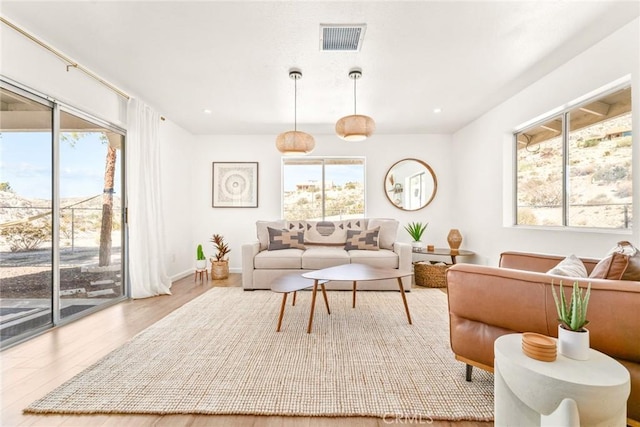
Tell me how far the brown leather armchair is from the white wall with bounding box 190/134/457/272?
10.7 ft

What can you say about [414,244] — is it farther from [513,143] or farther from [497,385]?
[497,385]

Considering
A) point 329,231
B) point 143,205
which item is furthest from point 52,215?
point 329,231

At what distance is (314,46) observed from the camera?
2363 millimetres

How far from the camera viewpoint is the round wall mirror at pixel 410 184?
201 inches

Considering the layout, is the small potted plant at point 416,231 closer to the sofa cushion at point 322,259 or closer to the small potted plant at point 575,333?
the sofa cushion at point 322,259

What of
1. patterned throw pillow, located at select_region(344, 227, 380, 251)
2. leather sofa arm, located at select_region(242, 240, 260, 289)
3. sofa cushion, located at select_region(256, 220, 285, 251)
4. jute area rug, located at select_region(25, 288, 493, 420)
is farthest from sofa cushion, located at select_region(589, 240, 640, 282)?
sofa cushion, located at select_region(256, 220, 285, 251)

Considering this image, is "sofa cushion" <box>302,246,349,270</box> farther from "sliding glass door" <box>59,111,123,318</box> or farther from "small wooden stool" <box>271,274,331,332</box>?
"sliding glass door" <box>59,111,123,318</box>

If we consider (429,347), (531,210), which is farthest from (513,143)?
(429,347)

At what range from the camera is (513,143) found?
12.1 feet

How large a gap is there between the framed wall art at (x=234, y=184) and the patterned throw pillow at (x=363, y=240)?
76.2 inches

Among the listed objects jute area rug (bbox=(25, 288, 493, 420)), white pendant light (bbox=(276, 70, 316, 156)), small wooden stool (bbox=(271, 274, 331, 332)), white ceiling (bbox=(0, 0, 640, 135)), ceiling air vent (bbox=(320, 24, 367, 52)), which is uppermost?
white ceiling (bbox=(0, 0, 640, 135))

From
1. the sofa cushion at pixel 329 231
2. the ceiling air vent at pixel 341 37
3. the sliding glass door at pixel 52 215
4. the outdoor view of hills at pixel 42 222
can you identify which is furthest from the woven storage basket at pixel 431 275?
the outdoor view of hills at pixel 42 222

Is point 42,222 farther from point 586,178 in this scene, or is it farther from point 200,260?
Result: point 586,178

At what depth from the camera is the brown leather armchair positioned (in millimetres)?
1181
